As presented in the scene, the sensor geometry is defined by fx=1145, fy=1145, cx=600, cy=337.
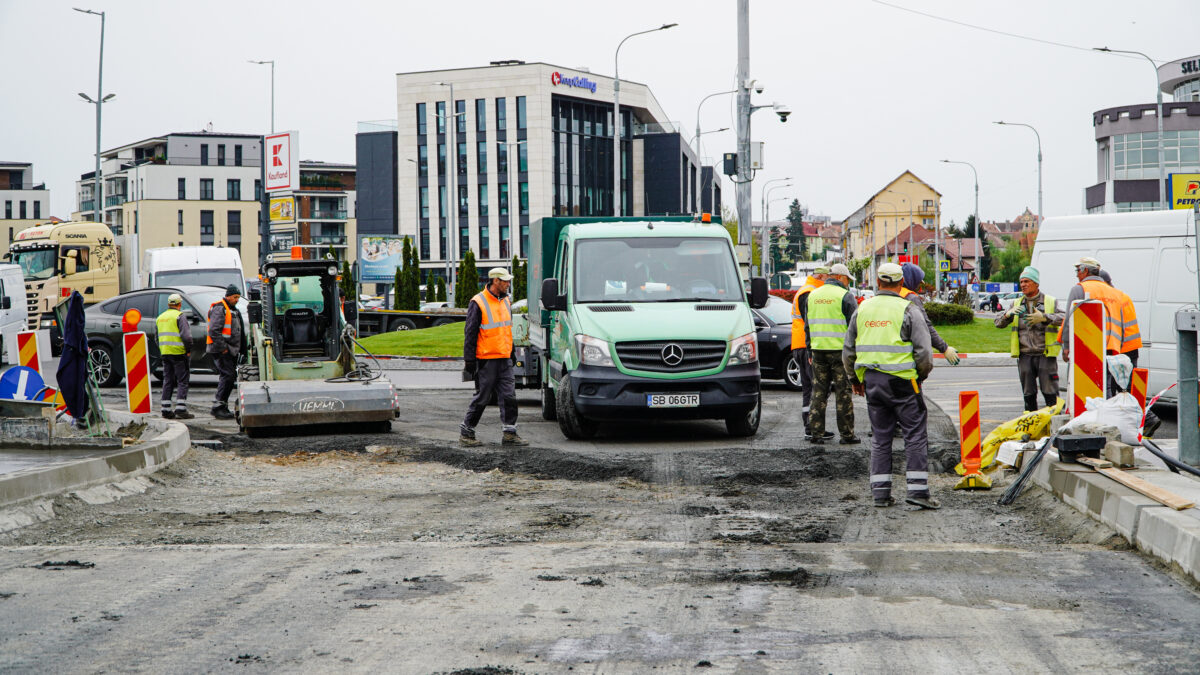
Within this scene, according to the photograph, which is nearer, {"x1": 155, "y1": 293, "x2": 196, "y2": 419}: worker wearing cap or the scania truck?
the scania truck

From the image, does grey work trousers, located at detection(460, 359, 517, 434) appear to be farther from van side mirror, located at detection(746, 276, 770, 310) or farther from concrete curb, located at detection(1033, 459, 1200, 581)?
concrete curb, located at detection(1033, 459, 1200, 581)

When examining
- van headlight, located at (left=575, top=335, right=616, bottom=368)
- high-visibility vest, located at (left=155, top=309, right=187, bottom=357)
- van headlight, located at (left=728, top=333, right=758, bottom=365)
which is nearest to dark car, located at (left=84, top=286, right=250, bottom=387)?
high-visibility vest, located at (left=155, top=309, right=187, bottom=357)

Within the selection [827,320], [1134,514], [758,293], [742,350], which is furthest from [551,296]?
[1134,514]

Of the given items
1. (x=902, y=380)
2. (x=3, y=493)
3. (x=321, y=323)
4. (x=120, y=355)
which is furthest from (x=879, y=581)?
(x=120, y=355)

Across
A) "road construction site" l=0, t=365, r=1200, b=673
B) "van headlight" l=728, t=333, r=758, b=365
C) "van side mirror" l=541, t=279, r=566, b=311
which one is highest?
"van side mirror" l=541, t=279, r=566, b=311

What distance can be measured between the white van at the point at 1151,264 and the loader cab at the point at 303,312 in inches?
360

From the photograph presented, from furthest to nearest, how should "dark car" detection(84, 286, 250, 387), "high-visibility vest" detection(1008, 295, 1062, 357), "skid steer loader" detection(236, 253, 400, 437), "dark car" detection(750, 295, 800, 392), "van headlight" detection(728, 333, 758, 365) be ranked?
1. "dark car" detection(84, 286, 250, 387)
2. "dark car" detection(750, 295, 800, 392)
3. "skid steer loader" detection(236, 253, 400, 437)
4. "van headlight" detection(728, 333, 758, 365)
5. "high-visibility vest" detection(1008, 295, 1062, 357)

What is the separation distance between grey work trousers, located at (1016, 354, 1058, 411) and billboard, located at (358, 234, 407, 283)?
5175 cm

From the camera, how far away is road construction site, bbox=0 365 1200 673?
446cm

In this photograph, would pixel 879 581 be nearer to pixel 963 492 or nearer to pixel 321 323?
pixel 963 492

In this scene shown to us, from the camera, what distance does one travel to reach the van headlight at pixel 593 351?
11.8m

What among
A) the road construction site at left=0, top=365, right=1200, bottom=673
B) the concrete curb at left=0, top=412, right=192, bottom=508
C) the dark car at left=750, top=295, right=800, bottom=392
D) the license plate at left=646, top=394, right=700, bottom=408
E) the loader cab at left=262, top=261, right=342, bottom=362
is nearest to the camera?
the road construction site at left=0, top=365, right=1200, bottom=673

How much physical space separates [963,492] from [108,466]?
6.66m

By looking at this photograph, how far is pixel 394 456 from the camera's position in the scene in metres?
11.0
